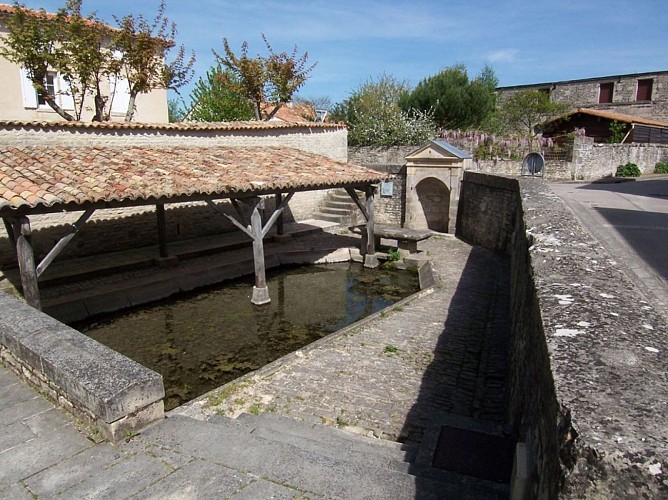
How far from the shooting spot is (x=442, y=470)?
2.86 metres

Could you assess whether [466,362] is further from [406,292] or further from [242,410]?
[406,292]

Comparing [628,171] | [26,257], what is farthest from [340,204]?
[628,171]

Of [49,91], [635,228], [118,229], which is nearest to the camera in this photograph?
[635,228]

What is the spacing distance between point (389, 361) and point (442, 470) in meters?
3.07

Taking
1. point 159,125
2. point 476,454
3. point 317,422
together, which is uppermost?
point 159,125

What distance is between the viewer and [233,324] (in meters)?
8.06

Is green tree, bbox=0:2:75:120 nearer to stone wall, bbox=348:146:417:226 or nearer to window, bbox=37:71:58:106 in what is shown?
window, bbox=37:71:58:106

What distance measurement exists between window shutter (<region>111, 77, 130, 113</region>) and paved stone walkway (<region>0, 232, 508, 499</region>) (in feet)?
46.9

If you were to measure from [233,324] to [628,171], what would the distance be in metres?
22.2

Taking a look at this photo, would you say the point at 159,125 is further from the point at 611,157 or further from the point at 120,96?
the point at 611,157

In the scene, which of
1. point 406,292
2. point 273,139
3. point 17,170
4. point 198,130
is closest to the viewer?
point 17,170

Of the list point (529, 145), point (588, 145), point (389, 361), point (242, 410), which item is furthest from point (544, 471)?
point (588, 145)

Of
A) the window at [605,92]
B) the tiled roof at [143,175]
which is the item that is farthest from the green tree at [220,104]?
the window at [605,92]

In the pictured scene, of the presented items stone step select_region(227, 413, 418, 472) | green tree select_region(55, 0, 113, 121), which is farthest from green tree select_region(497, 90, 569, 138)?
stone step select_region(227, 413, 418, 472)
